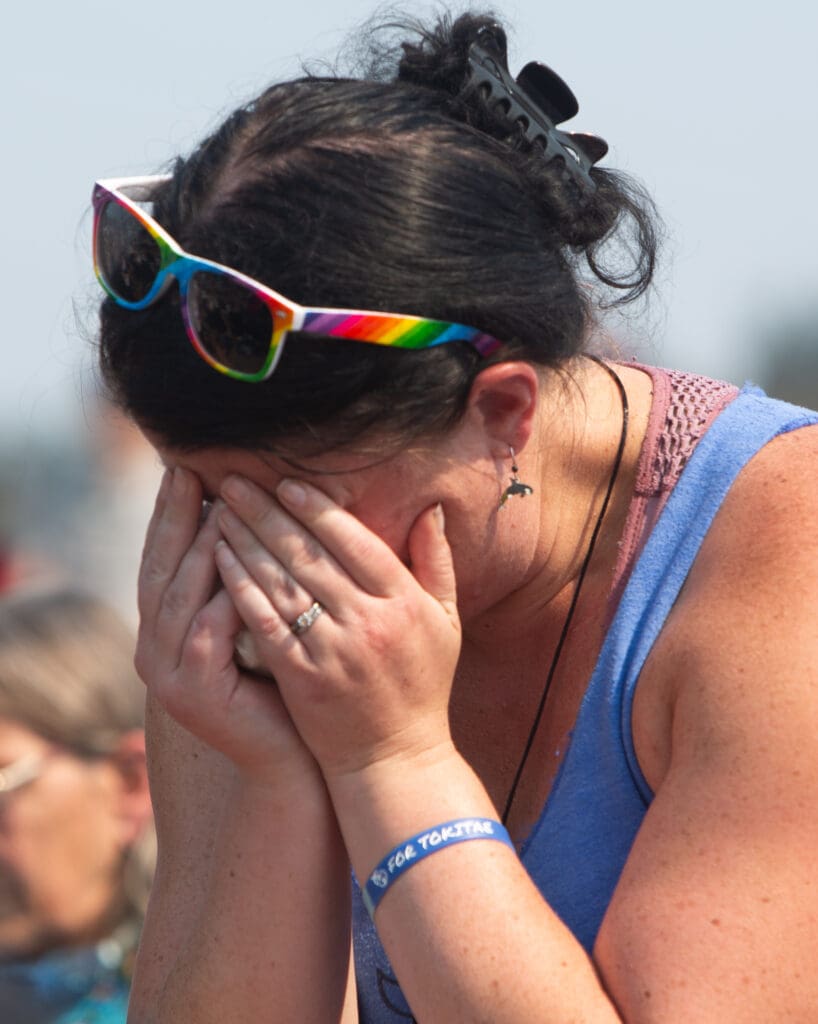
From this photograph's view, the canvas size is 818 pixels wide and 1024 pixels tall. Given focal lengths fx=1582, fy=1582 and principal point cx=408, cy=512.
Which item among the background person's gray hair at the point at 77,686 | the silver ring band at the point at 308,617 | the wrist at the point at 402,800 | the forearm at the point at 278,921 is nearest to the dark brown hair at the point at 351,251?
the silver ring band at the point at 308,617

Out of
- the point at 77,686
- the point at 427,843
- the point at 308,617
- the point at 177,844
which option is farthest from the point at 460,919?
the point at 77,686

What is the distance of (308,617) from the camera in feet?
7.48

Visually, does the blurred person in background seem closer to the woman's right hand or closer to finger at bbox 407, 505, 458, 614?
the woman's right hand

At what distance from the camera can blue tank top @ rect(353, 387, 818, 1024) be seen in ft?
7.41

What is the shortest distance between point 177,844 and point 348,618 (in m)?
0.63

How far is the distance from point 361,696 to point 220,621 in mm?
270

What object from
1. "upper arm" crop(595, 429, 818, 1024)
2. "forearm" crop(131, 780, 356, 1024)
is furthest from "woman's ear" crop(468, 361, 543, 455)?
"forearm" crop(131, 780, 356, 1024)

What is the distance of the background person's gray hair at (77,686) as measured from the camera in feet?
12.2

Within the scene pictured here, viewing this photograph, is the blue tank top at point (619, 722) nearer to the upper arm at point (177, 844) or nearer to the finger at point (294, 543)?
the finger at point (294, 543)

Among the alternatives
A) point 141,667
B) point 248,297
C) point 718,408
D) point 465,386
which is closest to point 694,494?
point 718,408

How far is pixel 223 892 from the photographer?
96.2 inches

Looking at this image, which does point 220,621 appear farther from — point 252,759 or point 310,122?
point 310,122

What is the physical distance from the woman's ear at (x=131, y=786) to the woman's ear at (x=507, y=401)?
1.71 metres

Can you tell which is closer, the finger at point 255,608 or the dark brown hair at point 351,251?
the dark brown hair at point 351,251
